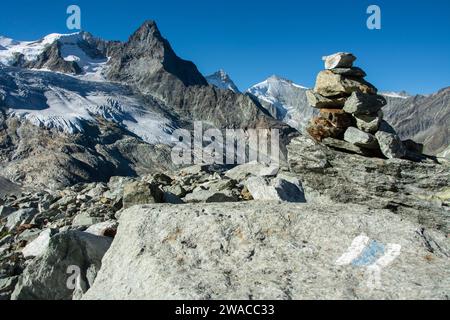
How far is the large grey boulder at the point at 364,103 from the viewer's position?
661 inches

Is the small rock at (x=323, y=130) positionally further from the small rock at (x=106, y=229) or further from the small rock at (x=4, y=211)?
the small rock at (x=4, y=211)

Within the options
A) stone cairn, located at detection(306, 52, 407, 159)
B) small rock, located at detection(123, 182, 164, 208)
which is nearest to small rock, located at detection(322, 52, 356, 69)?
stone cairn, located at detection(306, 52, 407, 159)

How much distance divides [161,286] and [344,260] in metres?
3.26

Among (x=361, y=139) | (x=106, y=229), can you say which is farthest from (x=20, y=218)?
(x=361, y=139)

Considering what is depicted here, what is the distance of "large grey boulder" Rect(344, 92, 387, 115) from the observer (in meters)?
16.8

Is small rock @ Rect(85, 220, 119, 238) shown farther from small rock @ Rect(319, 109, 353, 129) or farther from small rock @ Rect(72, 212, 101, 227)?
small rock @ Rect(319, 109, 353, 129)

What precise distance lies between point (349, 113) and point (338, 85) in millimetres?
1065

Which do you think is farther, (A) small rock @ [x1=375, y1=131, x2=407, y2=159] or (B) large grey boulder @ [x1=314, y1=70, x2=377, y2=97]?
(B) large grey boulder @ [x1=314, y1=70, x2=377, y2=97]

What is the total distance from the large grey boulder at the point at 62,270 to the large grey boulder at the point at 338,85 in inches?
392

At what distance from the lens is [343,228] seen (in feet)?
32.3

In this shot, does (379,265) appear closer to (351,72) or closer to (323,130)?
(323,130)

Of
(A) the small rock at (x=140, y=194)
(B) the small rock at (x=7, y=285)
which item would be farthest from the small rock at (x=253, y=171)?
(B) the small rock at (x=7, y=285)

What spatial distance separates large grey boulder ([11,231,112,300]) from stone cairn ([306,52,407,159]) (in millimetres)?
9187
